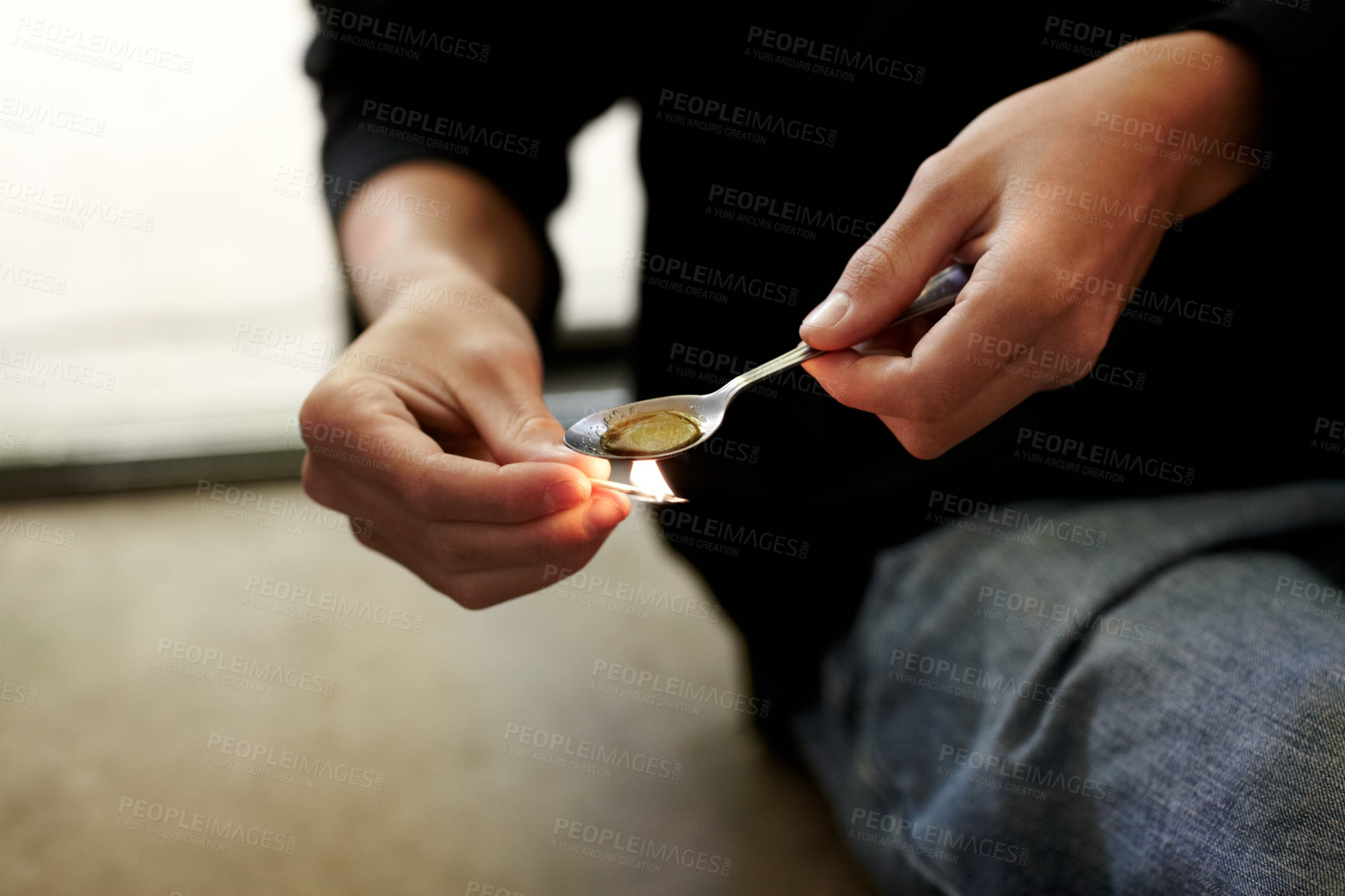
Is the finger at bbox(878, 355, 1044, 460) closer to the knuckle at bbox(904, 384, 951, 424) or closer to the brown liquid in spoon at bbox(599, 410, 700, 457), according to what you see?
the knuckle at bbox(904, 384, 951, 424)

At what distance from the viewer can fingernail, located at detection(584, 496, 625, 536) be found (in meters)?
0.64

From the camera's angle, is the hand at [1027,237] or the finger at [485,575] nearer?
the hand at [1027,237]

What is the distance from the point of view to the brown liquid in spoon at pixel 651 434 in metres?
0.68

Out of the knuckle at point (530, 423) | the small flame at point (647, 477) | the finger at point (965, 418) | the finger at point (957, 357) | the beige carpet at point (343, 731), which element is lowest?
the beige carpet at point (343, 731)

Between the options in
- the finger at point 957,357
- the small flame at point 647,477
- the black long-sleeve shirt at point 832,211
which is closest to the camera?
the finger at point 957,357

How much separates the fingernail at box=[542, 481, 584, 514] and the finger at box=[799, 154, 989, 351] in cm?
21

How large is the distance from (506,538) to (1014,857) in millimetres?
549

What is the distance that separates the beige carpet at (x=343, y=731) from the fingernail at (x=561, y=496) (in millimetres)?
723

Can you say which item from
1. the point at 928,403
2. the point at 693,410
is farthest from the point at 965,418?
the point at 693,410

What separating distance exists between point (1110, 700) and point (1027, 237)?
403 mm

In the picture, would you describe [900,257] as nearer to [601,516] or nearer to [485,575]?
[601,516]

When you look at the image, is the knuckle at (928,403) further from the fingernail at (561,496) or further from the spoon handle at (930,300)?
the fingernail at (561,496)

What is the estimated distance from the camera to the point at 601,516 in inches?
25.0

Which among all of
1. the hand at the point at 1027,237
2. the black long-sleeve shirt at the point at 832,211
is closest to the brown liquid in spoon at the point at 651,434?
the hand at the point at 1027,237
